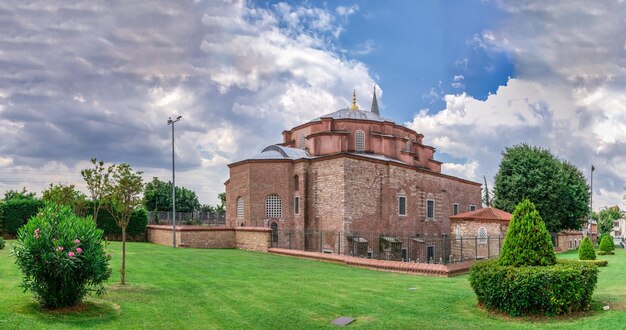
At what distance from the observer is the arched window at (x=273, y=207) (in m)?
29.6

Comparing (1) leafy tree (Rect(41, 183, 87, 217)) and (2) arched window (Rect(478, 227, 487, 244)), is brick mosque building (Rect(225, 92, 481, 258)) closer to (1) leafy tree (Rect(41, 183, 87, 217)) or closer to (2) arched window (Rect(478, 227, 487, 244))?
(2) arched window (Rect(478, 227, 487, 244))

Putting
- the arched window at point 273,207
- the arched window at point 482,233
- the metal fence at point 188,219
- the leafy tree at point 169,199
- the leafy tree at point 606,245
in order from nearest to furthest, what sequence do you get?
the leafy tree at point 606,245 → the arched window at point 482,233 → the arched window at point 273,207 → the metal fence at point 188,219 → the leafy tree at point 169,199

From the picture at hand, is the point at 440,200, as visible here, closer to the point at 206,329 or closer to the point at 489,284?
the point at 489,284

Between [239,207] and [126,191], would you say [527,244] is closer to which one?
[126,191]

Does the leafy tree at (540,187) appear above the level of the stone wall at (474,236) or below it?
above

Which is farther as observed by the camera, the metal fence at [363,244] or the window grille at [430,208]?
the window grille at [430,208]

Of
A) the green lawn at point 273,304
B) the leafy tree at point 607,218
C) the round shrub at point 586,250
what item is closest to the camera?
the green lawn at point 273,304

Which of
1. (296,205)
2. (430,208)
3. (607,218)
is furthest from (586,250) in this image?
(607,218)

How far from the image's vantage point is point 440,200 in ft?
123

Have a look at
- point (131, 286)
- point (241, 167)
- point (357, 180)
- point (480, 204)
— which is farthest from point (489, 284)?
point (480, 204)

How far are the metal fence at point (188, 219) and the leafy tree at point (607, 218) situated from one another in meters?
51.9

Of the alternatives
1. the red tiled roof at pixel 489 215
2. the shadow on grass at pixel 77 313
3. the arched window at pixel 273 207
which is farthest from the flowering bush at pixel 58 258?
the red tiled roof at pixel 489 215

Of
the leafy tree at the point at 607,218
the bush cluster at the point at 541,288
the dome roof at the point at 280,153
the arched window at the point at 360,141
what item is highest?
the arched window at the point at 360,141

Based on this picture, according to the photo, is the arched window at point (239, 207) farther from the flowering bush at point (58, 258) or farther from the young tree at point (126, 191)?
the flowering bush at point (58, 258)
